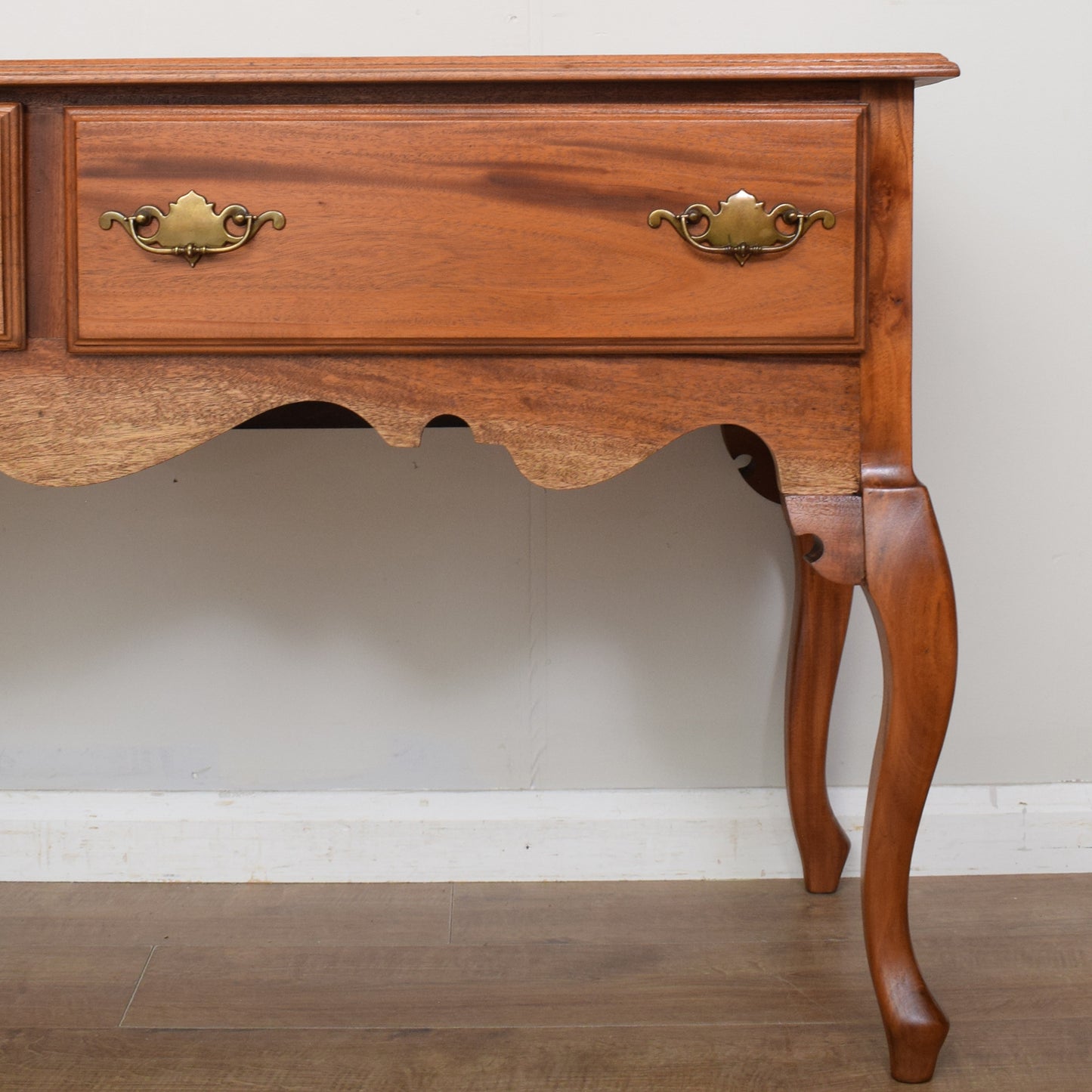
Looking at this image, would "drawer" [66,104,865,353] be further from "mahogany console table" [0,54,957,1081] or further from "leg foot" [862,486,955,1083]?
"leg foot" [862,486,955,1083]

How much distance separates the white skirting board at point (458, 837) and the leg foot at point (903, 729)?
41 centimetres

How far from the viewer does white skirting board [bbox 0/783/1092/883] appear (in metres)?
1.26

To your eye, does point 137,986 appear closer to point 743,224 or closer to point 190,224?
point 190,224

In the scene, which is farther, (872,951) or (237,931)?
(237,931)

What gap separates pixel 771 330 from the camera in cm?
81

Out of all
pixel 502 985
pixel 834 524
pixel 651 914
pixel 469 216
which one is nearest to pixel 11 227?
pixel 469 216

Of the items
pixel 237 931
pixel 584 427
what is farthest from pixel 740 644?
pixel 237 931

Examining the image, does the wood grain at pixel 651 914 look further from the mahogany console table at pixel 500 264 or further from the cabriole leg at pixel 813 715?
the mahogany console table at pixel 500 264

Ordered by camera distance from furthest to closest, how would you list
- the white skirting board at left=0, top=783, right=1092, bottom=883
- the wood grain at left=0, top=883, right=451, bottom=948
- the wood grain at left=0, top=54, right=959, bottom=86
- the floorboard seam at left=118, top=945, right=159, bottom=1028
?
the white skirting board at left=0, top=783, right=1092, bottom=883
the wood grain at left=0, top=883, right=451, bottom=948
the floorboard seam at left=118, top=945, right=159, bottom=1028
the wood grain at left=0, top=54, right=959, bottom=86

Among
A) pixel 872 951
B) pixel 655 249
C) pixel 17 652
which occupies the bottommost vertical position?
pixel 872 951

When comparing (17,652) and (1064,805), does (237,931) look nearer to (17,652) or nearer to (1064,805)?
(17,652)

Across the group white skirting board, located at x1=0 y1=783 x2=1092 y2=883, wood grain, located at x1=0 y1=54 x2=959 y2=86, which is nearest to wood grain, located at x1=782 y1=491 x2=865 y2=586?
wood grain, located at x1=0 y1=54 x2=959 y2=86

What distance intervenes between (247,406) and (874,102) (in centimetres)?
55

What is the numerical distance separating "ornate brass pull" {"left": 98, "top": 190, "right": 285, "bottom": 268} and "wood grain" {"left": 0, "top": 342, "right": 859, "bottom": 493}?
0.08 m
